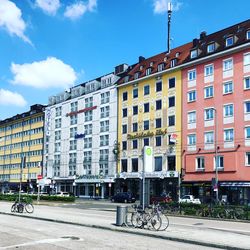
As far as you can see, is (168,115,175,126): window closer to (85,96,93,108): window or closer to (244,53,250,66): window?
(244,53,250,66): window

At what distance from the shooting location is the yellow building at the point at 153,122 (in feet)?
195

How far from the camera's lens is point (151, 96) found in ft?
211

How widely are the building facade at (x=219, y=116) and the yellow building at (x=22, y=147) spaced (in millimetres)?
40937

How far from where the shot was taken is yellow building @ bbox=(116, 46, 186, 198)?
59.5m

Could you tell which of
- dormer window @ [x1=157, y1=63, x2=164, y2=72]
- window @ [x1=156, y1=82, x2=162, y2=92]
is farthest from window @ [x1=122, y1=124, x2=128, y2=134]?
dormer window @ [x1=157, y1=63, x2=164, y2=72]

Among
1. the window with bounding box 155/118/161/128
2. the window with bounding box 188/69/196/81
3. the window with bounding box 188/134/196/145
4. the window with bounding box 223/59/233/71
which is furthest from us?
the window with bounding box 155/118/161/128

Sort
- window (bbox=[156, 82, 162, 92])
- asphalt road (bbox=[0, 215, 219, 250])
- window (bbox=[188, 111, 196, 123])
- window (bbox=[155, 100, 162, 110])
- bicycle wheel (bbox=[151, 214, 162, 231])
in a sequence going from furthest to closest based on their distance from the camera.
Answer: window (bbox=[156, 82, 162, 92])
window (bbox=[155, 100, 162, 110])
window (bbox=[188, 111, 196, 123])
bicycle wheel (bbox=[151, 214, 162, 231])
asphalt road (bbox=[0, 215, 219, 250])

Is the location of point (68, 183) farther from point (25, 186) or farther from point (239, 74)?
point (239, 74)

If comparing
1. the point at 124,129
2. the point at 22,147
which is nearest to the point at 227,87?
the point at 124,129

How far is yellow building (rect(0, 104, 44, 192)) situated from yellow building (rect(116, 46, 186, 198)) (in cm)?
2702

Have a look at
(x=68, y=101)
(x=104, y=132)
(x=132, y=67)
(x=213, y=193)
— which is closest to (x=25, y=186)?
(x=68, y=101)

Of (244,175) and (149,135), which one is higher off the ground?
(149,135)

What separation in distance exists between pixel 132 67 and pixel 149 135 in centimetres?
1700

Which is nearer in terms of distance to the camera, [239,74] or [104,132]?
[239,74]
